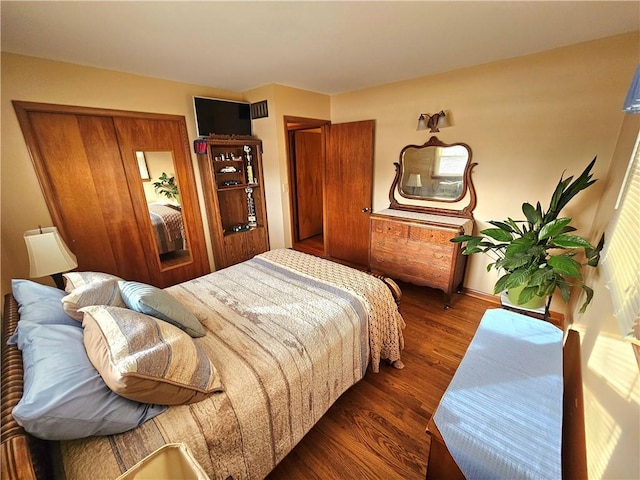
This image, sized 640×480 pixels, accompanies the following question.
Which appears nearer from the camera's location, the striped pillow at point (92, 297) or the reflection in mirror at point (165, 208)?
the striped pillow at point (92, 297)

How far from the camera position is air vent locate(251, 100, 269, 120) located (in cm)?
294

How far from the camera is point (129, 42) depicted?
1753 mm

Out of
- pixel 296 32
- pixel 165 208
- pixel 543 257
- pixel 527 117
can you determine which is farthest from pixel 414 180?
pixel 165 208

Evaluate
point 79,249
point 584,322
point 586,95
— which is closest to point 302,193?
point 79,249

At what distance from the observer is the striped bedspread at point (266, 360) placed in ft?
2.94

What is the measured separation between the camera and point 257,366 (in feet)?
3.80

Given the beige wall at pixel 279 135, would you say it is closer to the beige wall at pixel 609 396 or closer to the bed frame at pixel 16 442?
the bed frame at pixel 16 442

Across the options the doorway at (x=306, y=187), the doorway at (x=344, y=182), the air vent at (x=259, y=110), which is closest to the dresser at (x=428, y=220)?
the doorway at (x=344, y=182)

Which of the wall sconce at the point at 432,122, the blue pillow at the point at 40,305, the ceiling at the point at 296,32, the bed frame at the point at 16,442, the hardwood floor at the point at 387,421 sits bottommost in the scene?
the hardwood floor at the point at 387,421

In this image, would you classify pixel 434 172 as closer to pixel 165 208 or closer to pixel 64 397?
pixel 165 208

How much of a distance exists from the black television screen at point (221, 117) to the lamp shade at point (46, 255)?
1.70 m

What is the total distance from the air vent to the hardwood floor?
282 centimetres

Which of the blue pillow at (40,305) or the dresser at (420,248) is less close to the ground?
the blue pillow at (40,305)

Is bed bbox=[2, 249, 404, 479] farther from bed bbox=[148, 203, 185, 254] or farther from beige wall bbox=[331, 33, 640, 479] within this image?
bed bbox=[148, 203, 185, 254]
